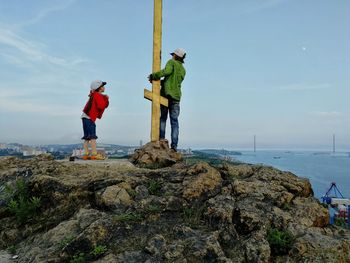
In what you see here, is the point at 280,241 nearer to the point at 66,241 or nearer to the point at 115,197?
the point at 115,197

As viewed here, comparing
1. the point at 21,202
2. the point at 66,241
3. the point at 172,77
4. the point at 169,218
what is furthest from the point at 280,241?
the point at 172,77

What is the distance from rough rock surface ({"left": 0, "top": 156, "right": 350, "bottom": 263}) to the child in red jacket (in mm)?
1976

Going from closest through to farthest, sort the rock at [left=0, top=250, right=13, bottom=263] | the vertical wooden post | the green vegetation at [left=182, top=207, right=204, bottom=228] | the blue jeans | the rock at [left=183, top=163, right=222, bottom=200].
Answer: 1. the rock at [left=0, top=250, right=13, bottom=263]
2. the green vegetation at [left=182, top=207, right=204, bottom=228]
3. the rock at [left=183, top=163, right=222, bottom=200]
4. the vertical wooden post
5. the blue jeans

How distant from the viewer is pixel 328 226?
21.3 feet

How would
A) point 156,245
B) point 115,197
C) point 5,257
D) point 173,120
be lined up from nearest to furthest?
point 156,245, point 5,257, point 115,197, point 173,120

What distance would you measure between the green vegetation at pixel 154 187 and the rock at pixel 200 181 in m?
0.52

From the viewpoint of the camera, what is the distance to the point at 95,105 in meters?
9.84

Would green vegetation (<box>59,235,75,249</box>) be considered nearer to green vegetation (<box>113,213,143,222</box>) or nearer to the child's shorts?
green vegetation (<box>113,213,143,222</box>)

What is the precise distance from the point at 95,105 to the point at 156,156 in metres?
2.44

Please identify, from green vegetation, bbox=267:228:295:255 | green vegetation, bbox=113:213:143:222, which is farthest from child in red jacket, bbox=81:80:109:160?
green vegetation, bbox=267:228:295:255

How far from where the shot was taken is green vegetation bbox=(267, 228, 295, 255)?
5234 mm

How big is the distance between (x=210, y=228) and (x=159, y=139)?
494cm

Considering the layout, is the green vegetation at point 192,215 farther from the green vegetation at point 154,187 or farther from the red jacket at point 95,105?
the red jacket at point 95,105

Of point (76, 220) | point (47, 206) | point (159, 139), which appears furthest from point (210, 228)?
point (159, 139)
